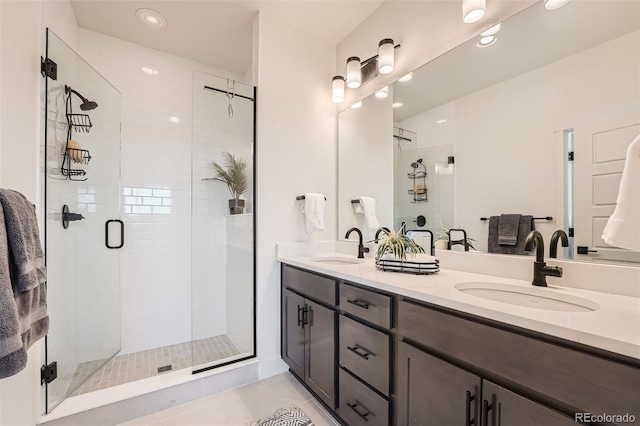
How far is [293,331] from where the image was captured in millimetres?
1960

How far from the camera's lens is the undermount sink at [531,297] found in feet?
3.30

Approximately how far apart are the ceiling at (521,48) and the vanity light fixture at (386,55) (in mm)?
188

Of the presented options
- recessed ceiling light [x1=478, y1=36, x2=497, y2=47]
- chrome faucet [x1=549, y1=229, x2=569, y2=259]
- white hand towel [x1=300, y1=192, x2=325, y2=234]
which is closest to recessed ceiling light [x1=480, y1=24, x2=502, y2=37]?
recessed ceiling light [x1=478, y1=36, x2=497, y2=47]

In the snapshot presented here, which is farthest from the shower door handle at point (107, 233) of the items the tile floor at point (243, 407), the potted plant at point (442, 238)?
the potted plant at point (442, 238)

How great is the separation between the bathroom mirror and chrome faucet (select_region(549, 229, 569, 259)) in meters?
0.03

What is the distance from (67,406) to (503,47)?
3.01 meters

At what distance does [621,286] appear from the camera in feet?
3.40

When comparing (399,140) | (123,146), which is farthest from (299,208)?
(123,146)

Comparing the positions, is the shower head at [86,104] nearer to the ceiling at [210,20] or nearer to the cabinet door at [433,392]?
the ceiling at [210,20]

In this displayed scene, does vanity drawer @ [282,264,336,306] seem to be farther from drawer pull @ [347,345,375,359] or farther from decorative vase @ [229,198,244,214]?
decorative vase @ [229,198,244,214]

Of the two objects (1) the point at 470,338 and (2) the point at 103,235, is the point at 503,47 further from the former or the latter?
(2) the point at 103,235

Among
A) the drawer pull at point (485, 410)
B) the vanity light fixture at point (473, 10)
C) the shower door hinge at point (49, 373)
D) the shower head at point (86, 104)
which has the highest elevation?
the vanity light fixture at point (473, 10)

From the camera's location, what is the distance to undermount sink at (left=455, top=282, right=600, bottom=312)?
39.6 inches

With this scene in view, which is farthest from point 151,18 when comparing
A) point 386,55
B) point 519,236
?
point 519,236
